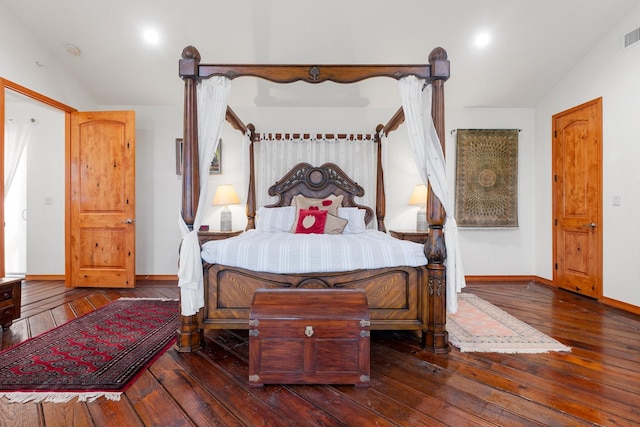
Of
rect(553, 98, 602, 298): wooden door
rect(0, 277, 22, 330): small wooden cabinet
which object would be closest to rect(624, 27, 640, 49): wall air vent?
rect(553, 98, 602, 298): wooden door

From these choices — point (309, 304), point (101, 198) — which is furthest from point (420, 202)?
point (101, 198)

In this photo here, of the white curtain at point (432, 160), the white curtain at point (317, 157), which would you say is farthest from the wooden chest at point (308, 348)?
the white curtain at point (317, 157)

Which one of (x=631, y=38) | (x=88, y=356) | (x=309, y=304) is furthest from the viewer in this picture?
(x=631, y=38)

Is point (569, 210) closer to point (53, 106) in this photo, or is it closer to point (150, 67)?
point (150, 67)

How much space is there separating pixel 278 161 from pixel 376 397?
3303 millimetres

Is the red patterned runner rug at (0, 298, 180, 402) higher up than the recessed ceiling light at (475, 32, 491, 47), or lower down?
lower down

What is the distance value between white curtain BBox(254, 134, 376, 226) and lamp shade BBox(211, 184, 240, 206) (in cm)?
35

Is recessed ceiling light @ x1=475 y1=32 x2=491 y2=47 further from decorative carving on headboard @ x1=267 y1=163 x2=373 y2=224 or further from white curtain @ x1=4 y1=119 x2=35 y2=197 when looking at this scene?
white curtain @ x1=4 y1=119 x2=35 y2=197

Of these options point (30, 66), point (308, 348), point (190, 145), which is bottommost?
point (308, 348)

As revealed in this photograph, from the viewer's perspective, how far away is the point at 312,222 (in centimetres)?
346

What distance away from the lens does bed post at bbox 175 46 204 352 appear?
87.9 inches

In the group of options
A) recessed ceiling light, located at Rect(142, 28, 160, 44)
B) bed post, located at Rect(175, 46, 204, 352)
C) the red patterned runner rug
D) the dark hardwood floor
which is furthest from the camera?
recessed ceiling light, located at Rect(142, 28, 160, 44)

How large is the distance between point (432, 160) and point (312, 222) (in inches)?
62.7

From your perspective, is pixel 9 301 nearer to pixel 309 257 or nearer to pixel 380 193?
pixel 309 257
